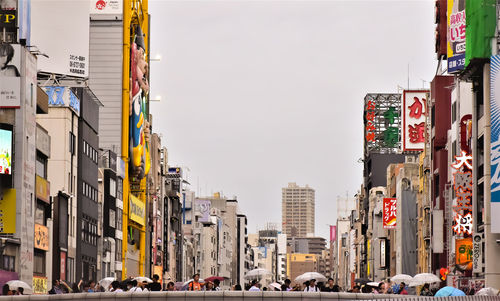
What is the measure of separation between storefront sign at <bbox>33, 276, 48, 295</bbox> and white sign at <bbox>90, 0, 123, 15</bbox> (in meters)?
66.5

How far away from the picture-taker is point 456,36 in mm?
89375

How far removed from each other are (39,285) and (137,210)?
62558 mm

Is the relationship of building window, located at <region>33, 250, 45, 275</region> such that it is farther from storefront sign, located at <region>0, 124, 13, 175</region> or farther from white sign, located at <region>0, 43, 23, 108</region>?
white sign, located at <region>0, 43, 23, 108</region>

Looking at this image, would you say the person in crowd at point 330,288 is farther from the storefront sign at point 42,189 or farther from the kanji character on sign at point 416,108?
the kanji character on sign at point 416,108

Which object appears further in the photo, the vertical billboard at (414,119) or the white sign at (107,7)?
the vertical billboard at (414,119)

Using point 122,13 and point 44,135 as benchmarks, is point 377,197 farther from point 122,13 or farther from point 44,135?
point 44,135

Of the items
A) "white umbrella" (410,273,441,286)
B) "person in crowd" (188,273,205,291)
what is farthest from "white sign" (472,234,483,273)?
"person in crowd" (188,273,205,291)

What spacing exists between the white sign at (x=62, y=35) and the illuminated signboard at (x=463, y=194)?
129 ft

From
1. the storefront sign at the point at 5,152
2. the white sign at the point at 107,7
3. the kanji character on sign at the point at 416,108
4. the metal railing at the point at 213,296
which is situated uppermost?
the white sign at the point at 107,7

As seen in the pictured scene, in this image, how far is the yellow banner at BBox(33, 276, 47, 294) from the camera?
87.5 metres

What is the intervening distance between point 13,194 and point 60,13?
144ft

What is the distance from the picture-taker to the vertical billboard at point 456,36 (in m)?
87.7

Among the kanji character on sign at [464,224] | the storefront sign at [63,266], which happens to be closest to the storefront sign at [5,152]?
the storefront sign at [63,266]

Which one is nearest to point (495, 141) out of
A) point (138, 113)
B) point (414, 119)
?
point (138, 113)
